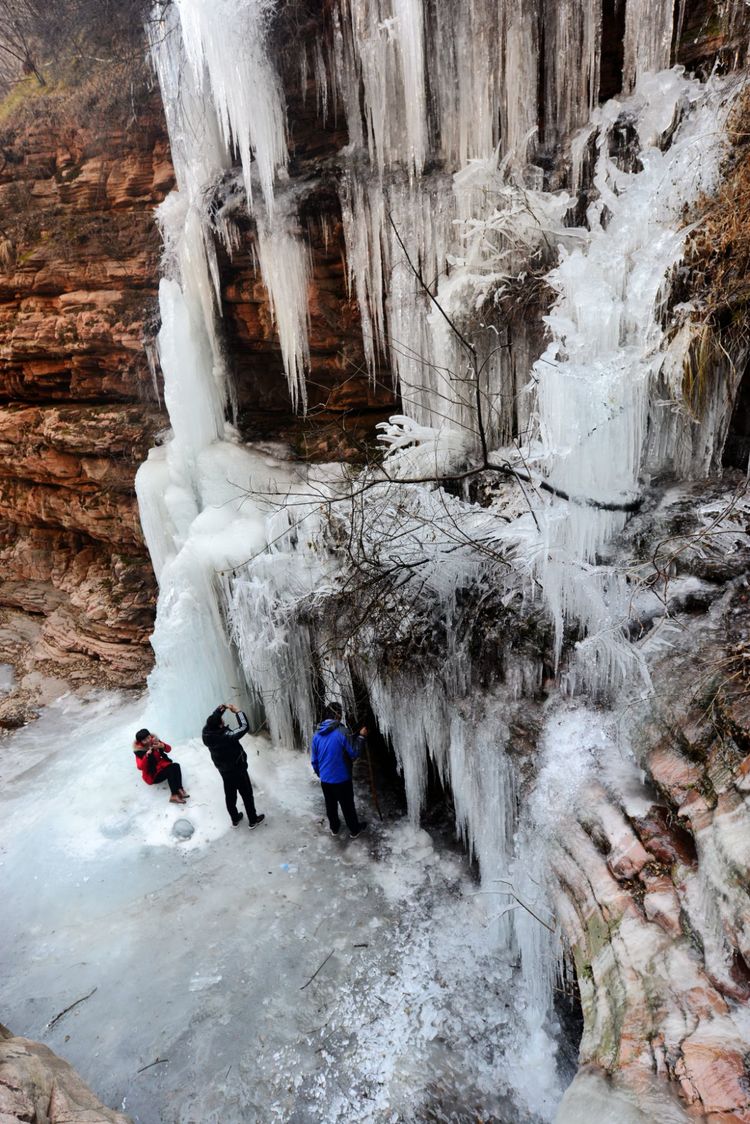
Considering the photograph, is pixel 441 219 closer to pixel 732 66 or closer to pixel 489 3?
pixel 489 3

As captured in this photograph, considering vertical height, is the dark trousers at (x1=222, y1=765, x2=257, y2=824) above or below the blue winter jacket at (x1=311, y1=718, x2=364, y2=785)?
below

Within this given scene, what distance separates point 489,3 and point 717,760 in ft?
19.6

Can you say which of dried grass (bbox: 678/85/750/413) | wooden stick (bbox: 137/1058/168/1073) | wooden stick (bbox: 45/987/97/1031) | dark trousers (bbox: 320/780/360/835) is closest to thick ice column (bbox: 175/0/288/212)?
dried grass (bbox: 678/85/750/413)

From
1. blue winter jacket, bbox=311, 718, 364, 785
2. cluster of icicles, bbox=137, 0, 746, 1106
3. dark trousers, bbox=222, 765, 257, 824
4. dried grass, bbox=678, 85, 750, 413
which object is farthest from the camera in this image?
dark trousers, bbox=222, 765, 257, 824

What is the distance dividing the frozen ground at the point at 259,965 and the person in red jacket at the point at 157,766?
15 cm

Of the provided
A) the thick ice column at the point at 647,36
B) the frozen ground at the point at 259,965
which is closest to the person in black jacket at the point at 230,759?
the frozen ground at the point at 259,965

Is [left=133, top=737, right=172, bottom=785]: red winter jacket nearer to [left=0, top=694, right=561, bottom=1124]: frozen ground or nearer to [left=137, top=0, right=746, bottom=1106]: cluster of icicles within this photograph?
[left=0, top=694, right=561, bottom=1124]: frozen ground

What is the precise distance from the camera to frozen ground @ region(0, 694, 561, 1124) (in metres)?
3.44

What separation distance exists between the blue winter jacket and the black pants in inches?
60.1

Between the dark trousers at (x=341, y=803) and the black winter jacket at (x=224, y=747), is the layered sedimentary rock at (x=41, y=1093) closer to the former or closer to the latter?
the black winter jacket at (x=224, y=747)

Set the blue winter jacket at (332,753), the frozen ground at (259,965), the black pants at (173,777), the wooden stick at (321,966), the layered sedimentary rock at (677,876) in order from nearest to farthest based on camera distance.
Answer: the layered sedimentary rock at (677,876)
the frozen ground at (259,965)
the wooden stick at (321,966)
the blue winter jacket at (332,753)
the black pants at (173,777)

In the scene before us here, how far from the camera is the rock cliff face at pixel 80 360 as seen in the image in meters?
8.67

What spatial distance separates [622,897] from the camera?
2.82m

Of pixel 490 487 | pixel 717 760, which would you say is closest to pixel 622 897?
pixel 717 760
